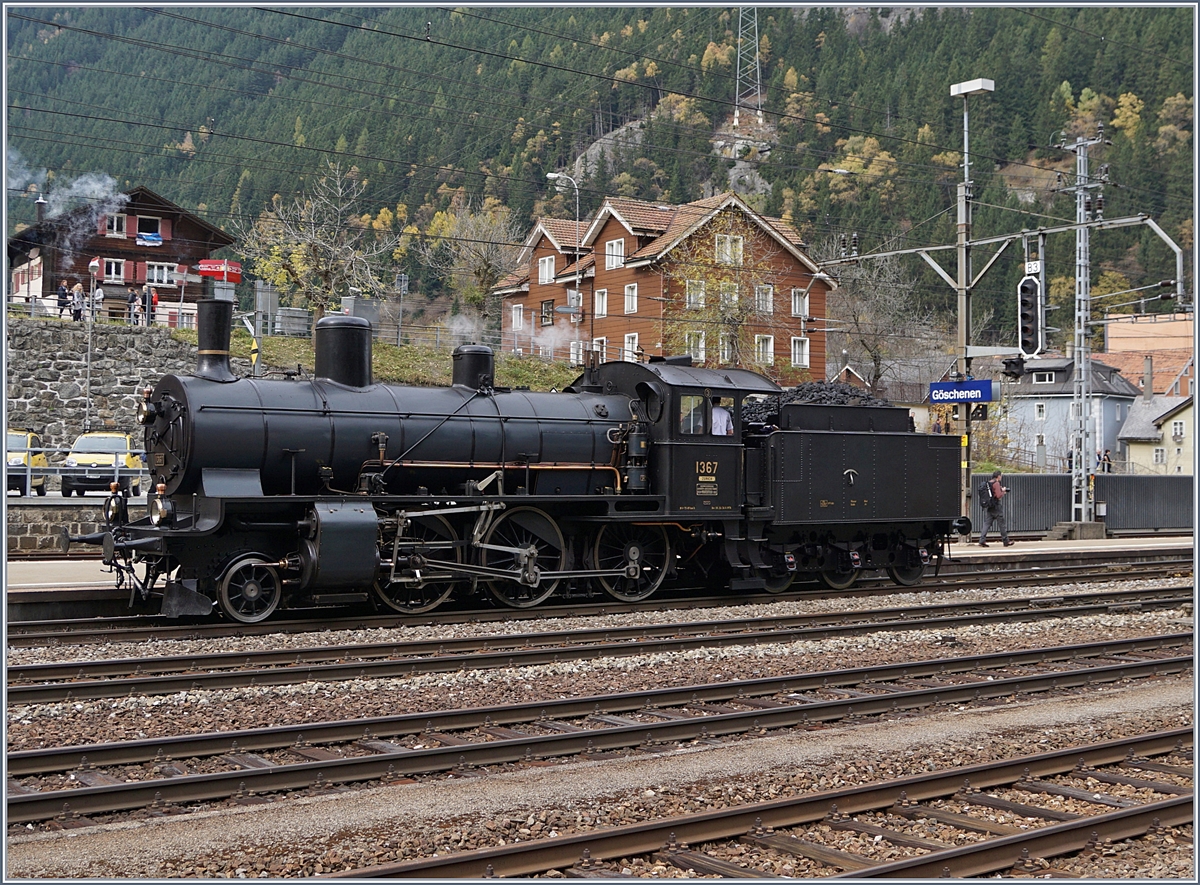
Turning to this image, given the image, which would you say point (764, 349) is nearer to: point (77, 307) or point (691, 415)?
point (77, 307)

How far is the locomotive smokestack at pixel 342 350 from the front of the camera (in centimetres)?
1438

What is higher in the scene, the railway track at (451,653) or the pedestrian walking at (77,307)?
the pedestrian walking at (77,307)

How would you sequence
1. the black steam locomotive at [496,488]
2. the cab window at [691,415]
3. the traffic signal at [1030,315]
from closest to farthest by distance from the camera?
the black steam locomotive at [496,488]
the cab window at [691,415]
the traffic signal at [1030,315]

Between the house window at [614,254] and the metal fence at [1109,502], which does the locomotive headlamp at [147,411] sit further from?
the house window at [614,254]

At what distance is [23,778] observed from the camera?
278 inches

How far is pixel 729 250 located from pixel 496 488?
3014 centimetres

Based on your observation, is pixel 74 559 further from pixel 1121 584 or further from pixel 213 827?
pixel 1121 584

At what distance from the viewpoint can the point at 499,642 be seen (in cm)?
1234

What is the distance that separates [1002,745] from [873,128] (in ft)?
318

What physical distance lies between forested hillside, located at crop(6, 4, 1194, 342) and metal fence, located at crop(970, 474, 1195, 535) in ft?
134

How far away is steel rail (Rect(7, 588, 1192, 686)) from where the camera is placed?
33.8ft

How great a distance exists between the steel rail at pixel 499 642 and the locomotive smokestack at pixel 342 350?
13.0 ft

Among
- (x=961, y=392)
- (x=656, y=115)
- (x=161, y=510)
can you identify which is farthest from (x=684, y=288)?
(x=656, y=115)

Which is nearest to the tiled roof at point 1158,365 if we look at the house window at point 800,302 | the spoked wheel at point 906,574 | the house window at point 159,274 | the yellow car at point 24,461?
the house window at point 800,302
